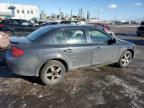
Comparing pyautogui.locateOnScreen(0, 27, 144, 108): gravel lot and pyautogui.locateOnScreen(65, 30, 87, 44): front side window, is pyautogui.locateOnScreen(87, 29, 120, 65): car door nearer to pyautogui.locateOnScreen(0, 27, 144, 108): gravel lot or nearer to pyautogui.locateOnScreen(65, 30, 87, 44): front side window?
pyautogui.locateOnScreen(65, 30, 87, 44): front side window

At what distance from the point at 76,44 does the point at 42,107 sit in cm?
211

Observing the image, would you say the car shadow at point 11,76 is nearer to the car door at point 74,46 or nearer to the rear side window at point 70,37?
the car door at point 74,46

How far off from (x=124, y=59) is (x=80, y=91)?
2.82 metres

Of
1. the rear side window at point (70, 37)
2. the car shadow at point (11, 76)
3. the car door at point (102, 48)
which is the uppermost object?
the rear side window at point (70, 37)

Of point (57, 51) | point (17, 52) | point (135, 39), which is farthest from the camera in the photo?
point (135, 39)

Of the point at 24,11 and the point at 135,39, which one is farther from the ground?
the point at 24,11

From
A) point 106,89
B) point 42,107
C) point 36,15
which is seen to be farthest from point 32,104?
point 36,15

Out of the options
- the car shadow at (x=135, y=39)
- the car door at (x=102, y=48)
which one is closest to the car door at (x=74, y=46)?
the car door at (x=102, y=48)

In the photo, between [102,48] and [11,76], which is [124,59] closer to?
[102,48]

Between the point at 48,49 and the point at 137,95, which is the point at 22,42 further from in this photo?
the point at 137,95

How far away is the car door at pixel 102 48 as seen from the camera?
225 inches

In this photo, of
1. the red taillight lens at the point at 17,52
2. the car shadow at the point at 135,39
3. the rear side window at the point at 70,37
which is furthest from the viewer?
the car shadow at the point at 135,39

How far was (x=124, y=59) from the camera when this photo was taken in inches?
270

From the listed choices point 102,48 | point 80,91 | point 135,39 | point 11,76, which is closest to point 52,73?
point 80,91
